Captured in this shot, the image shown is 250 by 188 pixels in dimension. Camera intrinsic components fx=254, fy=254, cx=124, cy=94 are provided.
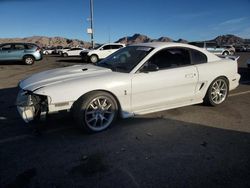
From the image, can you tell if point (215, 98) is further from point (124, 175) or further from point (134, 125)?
point (124, 175)

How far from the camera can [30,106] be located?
3.97m

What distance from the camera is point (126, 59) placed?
5.03 meters

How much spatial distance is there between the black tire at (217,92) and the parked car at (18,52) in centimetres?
1512

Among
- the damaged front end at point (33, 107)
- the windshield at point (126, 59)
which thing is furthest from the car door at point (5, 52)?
the damaged front end at point (33, 107)

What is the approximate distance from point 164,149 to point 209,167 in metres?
0.71

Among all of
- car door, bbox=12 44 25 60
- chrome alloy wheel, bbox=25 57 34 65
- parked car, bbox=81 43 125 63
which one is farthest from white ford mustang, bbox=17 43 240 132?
parked car, bbox=81 43 125 63

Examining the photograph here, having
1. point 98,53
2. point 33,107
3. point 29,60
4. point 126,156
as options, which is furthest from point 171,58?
point 98,53

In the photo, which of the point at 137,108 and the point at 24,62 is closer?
the point at 137,108

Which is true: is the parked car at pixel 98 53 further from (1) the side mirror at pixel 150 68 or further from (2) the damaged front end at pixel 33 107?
(2) the damaged front end at pixel 33 107

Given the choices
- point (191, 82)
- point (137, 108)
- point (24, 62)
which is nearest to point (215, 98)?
point (191, 82)

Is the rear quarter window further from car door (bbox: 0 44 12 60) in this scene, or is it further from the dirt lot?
car door (bbox: 0 44 12 60)

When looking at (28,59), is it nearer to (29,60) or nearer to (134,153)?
(29,60)

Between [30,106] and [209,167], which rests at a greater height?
[30,106]

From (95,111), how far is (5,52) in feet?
51.4
